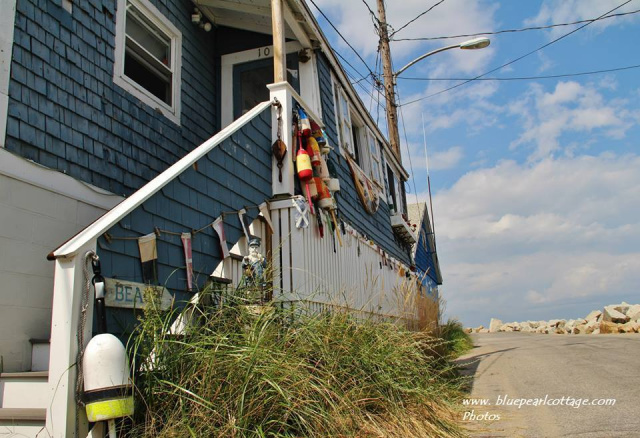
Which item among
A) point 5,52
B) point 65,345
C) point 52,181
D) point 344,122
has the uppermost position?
Answer: point 344,122

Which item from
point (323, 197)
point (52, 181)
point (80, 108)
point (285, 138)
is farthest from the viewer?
point (323, 197)

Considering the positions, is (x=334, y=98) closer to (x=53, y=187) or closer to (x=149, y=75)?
(x=149, y=75)

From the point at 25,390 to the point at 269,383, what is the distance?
5.19ft

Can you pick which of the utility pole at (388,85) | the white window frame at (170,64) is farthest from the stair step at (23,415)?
the utility pole at (388,85)

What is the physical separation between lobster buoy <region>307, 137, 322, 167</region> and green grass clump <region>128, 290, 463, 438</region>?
2565mm

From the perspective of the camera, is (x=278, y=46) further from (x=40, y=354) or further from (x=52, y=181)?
(x=40, y=354)

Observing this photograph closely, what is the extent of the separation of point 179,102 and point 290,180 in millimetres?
1886

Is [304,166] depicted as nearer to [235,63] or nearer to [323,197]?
[323,197]

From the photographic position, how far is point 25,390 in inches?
129

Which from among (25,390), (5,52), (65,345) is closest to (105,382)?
(65,345)

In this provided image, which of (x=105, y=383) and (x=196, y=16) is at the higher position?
(x=196, y=16)

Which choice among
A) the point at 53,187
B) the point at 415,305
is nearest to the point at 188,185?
the point at 53,187

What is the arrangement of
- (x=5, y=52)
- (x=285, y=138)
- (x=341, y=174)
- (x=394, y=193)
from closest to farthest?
(x=5, y=52) → (x=285, y=138) → (x=341, y=174) → (x=394, y=193)

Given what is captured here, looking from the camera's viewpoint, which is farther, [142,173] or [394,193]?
[394,193]
